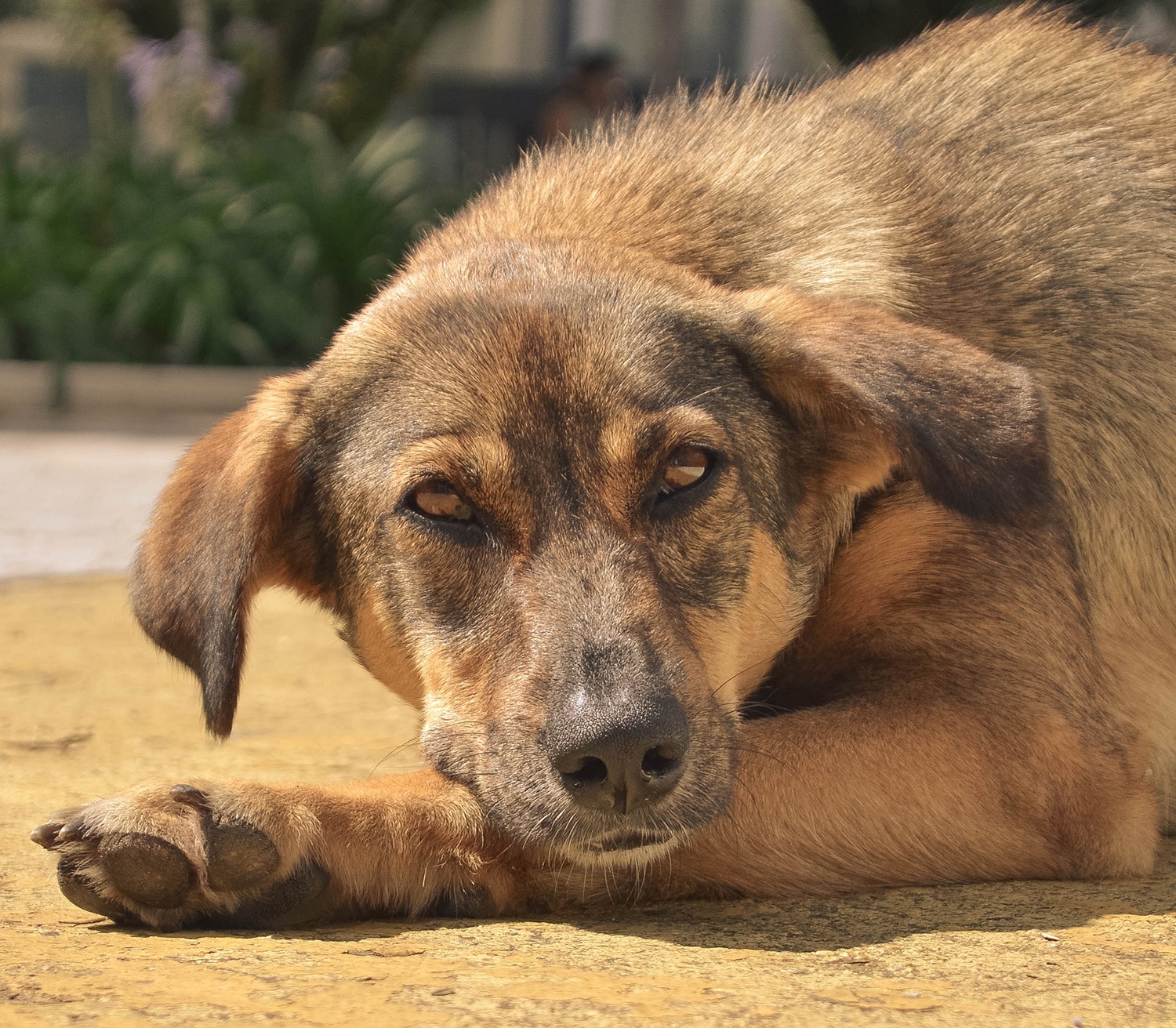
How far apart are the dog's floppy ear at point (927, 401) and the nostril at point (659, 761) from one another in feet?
2.77

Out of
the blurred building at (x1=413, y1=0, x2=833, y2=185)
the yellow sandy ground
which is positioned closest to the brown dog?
the yellow sandy ground

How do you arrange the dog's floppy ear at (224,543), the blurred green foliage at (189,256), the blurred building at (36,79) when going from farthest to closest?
the blurred building at (36,79) < the blurred green foliage at (189,256) < the dog's floppy ear at (224,543)

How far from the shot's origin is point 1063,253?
3930mm

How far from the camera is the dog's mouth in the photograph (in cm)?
298

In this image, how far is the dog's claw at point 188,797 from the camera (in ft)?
9.48

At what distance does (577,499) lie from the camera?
3217 millimetres

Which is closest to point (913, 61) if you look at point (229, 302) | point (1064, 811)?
point (1064, 811)

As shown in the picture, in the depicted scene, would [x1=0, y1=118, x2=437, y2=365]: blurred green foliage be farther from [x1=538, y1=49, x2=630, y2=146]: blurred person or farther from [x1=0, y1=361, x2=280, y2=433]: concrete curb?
[x1=538, y1=49, x2=630, y2=146]: blurred person

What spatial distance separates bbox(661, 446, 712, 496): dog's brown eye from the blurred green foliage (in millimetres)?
10109

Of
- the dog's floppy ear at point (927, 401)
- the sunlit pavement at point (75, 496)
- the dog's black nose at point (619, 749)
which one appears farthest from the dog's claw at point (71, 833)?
the sunlit pavement at point (75, 496)

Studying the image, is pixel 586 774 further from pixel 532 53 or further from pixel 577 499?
pixel 532 53

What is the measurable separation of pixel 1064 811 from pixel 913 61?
2264 mm

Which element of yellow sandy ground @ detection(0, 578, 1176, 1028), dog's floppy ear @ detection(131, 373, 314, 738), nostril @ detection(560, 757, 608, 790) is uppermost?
dog's floppy ear @ detection(131, 373, 314, 738)

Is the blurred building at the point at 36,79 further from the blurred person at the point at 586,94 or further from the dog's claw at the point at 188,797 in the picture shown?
the dog's claw at the point at 188,797
